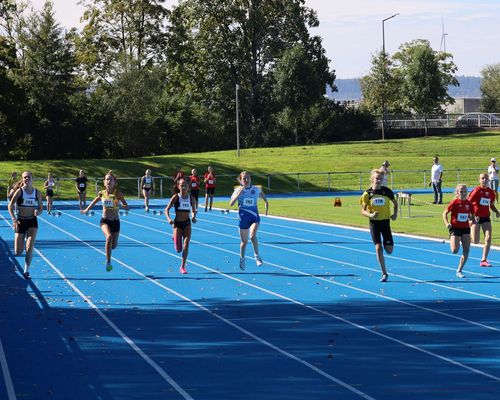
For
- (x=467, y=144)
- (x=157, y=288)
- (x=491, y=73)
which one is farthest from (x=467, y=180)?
(x=491, y=73)

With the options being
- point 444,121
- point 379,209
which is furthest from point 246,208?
point 444,121

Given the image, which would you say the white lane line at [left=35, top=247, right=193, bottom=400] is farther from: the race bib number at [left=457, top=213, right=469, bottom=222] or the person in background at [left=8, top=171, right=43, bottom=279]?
the race bib number at [left=457, top=213, right=469, bottom=222]

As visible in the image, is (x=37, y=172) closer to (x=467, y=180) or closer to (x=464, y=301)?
(x=467, y=180)

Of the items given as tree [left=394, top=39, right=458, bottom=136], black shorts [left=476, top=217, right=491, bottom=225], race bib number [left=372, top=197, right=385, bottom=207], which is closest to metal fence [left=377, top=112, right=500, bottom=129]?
tree [left=394, top=39, right=458, bottom=136]

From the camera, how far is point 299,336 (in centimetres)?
1259

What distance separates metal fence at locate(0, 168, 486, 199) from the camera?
55.7 meters

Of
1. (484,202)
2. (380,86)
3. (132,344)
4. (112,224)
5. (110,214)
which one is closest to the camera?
(132,344)

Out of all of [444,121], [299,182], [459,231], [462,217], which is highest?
[444,121]

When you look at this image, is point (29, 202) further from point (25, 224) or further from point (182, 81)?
point (182, 81)

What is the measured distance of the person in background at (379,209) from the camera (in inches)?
691

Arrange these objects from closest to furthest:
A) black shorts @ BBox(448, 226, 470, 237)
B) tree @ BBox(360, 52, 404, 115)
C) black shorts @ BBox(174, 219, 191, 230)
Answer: black shorts @ BBox(448, 226, 470, 237)
black shorts @ BBox(174, 219, 191, 230)
tree @ BBox(360, 52, 404, 115)

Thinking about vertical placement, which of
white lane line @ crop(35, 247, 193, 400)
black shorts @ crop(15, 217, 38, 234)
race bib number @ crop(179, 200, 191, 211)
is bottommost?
white lane line @ crop(35, 247, 193, 400)

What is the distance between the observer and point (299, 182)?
58.5 metres

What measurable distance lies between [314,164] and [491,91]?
53.2 meters
